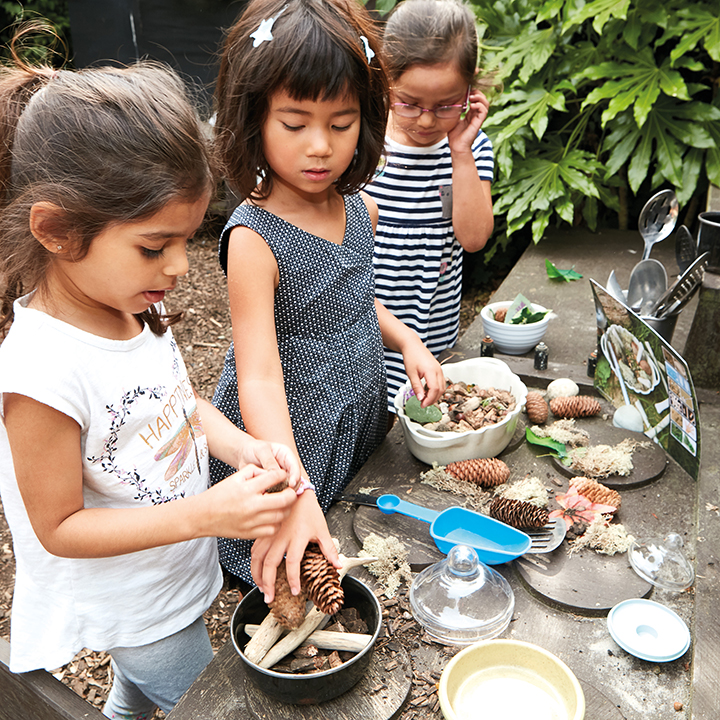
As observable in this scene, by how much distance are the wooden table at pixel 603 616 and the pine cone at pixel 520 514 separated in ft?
0.27

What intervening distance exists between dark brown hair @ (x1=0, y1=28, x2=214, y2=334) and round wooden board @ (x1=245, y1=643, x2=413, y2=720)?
717 mm

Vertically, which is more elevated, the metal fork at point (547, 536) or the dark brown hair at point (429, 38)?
the dark brown hair at point (429, 38)

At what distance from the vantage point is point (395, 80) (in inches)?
68.2

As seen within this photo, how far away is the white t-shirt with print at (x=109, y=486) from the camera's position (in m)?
1.00

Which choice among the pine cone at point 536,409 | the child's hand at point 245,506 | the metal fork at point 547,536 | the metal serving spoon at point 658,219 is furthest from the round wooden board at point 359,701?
the metal serving spoon at point 658,219

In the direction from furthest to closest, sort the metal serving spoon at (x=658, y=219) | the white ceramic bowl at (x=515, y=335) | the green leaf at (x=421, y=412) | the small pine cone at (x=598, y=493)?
the metal serving spoon at (x=658, y=219) < the white ceramic bowl at (x=515, y=335) < the green leaf at (x=421, y=412) < the small pine cone at (x=598, y=493)

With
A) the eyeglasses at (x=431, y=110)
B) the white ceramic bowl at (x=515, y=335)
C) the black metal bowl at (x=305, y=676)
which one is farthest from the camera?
the white ceramic bowl at (x=515, y=335)

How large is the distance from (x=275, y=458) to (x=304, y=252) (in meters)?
0.53

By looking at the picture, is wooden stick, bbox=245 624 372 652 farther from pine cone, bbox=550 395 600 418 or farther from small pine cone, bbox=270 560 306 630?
pine cone, bbox=550 395 600 418

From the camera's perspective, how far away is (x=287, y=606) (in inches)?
38.0

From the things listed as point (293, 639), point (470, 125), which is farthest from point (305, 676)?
point (470, 125)

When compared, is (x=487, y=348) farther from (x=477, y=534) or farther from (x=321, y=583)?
(x=321, y=583)

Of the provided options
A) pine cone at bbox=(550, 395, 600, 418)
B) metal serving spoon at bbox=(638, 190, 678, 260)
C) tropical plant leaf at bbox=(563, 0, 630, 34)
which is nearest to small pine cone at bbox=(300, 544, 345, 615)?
pine cone at bbox=(550, 395, 600, 418)

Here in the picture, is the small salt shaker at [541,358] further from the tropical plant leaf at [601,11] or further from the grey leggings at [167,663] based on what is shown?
the tropical plant leaf at [601,11]
